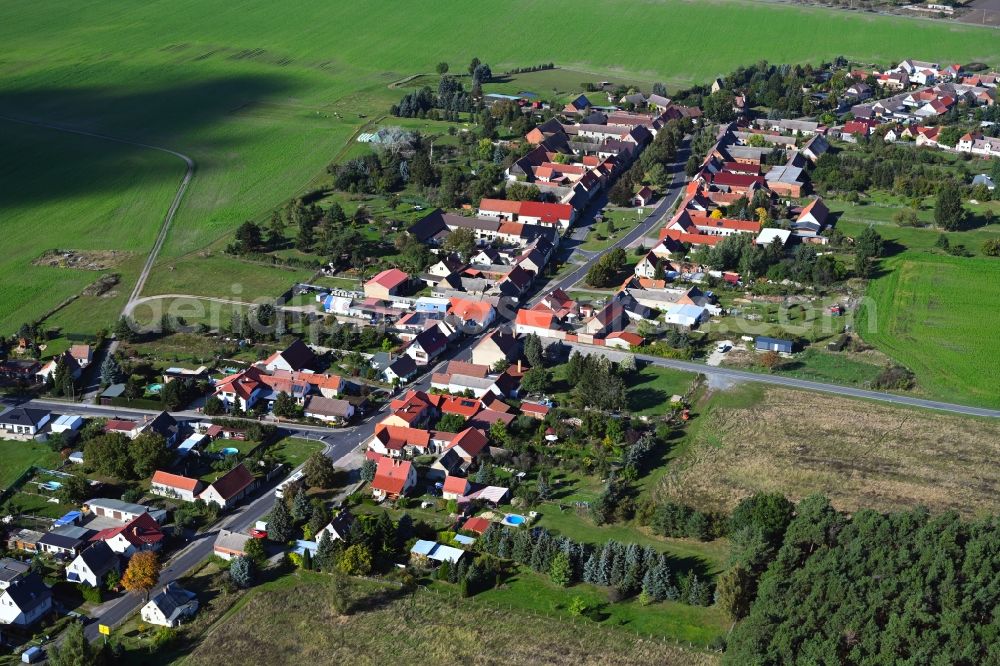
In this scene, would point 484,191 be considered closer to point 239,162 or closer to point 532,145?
point 532,145

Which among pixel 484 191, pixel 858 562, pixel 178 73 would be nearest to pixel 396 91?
pixel 178 73

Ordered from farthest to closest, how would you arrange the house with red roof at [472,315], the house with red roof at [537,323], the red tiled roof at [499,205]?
the red tiled roof at [499,205]
the house with red roof at [472,315]
the house with red roof at [537,323]

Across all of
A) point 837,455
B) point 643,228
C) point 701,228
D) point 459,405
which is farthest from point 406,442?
point 701,228

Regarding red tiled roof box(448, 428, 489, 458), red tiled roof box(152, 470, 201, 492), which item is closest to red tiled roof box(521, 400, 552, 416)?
red tiled roof box(448, 428, 489, 458)

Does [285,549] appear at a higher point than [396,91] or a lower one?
lower

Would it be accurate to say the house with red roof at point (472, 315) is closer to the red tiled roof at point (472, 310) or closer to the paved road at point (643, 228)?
the red tiled roof at point (472, 310)

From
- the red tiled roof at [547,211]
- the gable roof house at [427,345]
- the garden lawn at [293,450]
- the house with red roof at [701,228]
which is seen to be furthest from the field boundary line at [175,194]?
the house with red roof at [701,228]
